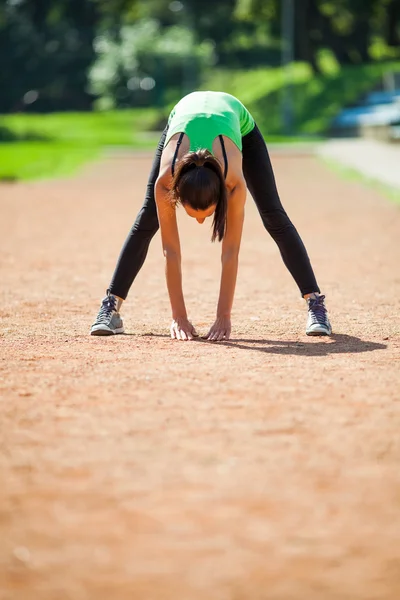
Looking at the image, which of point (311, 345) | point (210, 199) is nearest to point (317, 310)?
point (311, 345)

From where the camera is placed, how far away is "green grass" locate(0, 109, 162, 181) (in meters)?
28.5

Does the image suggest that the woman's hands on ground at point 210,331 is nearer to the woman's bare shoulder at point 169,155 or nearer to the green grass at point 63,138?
the woman's bare shoulder at point 169,155

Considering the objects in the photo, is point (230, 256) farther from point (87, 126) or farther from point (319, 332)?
point (87, 126)

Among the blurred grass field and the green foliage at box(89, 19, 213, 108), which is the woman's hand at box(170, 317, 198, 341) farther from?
the green foliage at box(89, 19, 213, 108)

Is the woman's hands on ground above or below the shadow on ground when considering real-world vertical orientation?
above

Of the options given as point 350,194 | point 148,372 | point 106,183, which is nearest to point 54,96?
point 106,183

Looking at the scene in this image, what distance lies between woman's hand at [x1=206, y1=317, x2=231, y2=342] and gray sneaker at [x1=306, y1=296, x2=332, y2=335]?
54 centimetres

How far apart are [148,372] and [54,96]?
56.1m

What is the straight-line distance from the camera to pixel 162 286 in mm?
9609

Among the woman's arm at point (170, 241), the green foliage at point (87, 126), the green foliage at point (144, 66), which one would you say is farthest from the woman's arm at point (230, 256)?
the green foliage at point (144, 66)

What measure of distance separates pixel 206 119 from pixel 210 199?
1.70 ft

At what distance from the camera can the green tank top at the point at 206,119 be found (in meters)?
6.25

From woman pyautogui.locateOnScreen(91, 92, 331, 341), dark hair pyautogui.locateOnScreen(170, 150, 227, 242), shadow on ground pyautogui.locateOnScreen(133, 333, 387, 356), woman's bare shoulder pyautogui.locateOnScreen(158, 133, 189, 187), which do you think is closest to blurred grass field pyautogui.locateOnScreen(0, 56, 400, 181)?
woman pyautogui.locateOnScreen(91, 92, 331, 341)

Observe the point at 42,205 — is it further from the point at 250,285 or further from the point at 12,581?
the point at 12,581
